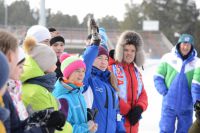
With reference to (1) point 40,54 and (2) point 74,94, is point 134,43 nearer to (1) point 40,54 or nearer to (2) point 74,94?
(2) point 74,94

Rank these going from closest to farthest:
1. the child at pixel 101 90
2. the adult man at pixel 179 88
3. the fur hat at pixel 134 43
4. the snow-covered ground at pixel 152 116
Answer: the child at pixel 101 90, the fur hat at pixel 134 43, the adult man at pixel 179 88, the snow-covered ground at pixel 152 116

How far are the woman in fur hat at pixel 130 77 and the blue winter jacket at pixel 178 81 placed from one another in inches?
52.2

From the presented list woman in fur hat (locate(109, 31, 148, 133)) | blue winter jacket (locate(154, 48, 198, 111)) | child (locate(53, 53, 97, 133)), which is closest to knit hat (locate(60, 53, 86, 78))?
child (locate(53, 53, 97, 133))

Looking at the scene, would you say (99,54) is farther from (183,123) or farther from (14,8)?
(14,8)

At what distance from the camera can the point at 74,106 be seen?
305 centimetres

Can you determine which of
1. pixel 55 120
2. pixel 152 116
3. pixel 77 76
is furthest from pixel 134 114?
pixel 152 116

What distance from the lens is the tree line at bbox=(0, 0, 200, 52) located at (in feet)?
201

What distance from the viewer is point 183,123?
5586mm

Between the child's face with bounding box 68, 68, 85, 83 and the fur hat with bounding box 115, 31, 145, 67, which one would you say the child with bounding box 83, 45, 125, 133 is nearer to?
the child's face with bounding box 68, 68, 85, 83

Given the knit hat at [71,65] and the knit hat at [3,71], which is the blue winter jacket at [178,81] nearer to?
the knit hat at [71,65]

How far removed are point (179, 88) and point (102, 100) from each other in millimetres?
2239

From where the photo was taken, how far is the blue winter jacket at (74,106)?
304cm

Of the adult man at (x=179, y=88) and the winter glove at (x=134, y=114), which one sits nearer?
the winter glove at (x=134, y=114)

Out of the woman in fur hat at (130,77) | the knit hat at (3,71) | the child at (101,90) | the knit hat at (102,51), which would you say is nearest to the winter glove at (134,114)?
the woman in fur hat at (130,77)
